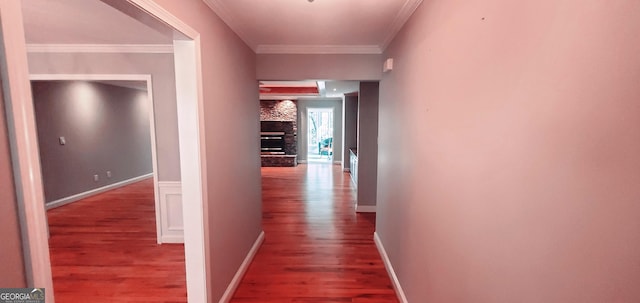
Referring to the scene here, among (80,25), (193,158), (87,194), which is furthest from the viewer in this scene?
(87,194)

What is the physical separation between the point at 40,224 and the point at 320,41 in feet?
8.35

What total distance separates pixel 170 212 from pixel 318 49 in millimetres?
2768

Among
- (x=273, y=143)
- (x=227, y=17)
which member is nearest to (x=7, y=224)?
(x=227, y=17)

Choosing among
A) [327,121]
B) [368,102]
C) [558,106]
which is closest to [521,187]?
[558,106]

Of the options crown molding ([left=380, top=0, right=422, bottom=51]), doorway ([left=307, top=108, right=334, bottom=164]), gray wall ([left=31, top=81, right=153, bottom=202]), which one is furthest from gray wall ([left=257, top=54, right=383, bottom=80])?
doorway ([left=307, top=108, right=334, bottom=164])

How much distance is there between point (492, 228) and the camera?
1.02m

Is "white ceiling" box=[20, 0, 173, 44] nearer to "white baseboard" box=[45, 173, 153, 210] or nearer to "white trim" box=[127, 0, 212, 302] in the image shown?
"white trim" box=[127, 0, 212, 302]

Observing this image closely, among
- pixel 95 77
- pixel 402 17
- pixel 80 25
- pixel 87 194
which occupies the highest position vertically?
pixel 80 25

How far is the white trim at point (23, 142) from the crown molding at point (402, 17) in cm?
197

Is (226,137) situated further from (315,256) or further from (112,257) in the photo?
(112,257)

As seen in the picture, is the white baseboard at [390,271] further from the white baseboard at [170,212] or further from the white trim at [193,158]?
the white baseboard at [170,212]

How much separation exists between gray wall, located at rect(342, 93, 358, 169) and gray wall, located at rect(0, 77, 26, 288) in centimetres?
685

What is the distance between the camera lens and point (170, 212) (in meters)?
3.38

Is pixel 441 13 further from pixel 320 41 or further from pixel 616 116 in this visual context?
pixel 320 41
